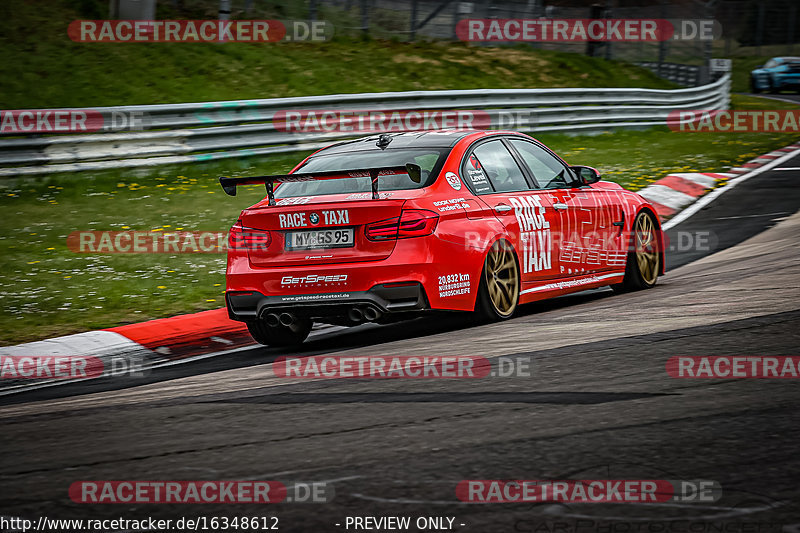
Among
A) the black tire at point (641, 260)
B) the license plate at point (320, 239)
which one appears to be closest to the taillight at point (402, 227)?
the license plate at point (320, 239)

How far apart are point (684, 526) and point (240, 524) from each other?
144 cm

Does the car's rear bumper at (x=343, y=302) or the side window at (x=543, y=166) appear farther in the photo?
the side window at (x=543, y=166)

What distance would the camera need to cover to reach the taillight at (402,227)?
7.19m

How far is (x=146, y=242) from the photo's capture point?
1173 centimetres

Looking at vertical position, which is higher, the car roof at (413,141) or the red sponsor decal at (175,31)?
the red sponsor decal at (175,31)

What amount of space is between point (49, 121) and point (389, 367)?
33.4ft

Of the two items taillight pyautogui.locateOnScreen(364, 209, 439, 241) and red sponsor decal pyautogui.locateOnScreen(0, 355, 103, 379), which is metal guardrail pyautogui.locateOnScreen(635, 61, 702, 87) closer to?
taillight pyautogui.locateOnScreen(364, 209, 439, 241)

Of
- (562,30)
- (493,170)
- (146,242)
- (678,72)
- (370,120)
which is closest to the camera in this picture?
(493,170)

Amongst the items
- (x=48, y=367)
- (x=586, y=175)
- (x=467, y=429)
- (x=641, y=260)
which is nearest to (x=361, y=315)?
(x=48, y=367)

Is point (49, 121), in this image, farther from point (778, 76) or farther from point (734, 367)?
point (778, 76)

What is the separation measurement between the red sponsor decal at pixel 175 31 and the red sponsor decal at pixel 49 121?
21.2 ft

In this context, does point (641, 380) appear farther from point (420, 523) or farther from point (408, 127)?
point (408, 127)

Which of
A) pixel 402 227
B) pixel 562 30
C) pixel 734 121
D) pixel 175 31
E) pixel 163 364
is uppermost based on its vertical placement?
pixel 562 30

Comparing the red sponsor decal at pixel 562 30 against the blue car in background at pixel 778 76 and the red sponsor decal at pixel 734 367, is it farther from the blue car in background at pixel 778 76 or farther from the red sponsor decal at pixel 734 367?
the red sponsor decal at pixel 734 367
